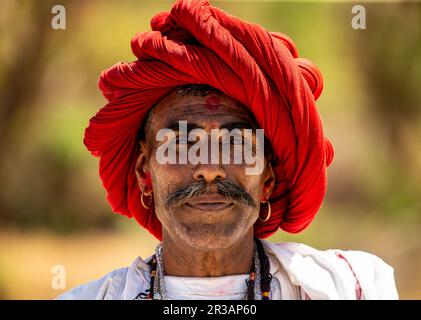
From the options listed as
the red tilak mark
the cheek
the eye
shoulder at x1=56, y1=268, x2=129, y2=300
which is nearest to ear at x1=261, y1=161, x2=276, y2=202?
the eye

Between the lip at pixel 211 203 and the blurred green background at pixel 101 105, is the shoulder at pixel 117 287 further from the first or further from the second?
the blurred green background at pixel 101 105

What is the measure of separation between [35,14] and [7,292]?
2.80 metres

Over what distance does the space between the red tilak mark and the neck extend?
18.0 inches

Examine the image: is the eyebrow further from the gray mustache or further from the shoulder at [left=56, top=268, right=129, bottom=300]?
the shoulder at [left=56, top=268, right=129, bottom=300]

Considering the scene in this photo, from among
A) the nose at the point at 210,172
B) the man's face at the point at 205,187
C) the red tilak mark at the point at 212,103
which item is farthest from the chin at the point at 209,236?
the red tilak mark at the point at 212,103

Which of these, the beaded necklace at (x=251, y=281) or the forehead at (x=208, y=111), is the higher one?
the forehead at (x=208, y=111)

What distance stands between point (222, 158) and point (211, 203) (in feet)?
0.52

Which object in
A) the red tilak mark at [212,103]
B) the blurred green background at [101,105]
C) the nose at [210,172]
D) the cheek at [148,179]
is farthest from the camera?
the blurred green background at [101,105]

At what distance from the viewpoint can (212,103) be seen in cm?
290

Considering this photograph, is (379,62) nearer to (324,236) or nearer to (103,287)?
(324,236)

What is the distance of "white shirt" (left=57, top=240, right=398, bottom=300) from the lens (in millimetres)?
2840

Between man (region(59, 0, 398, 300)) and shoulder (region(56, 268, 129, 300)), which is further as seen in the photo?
shoulder (region(56, 268, 129, 300))

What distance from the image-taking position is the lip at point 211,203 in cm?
279

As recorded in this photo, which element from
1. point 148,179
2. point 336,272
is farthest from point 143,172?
point 336,272
